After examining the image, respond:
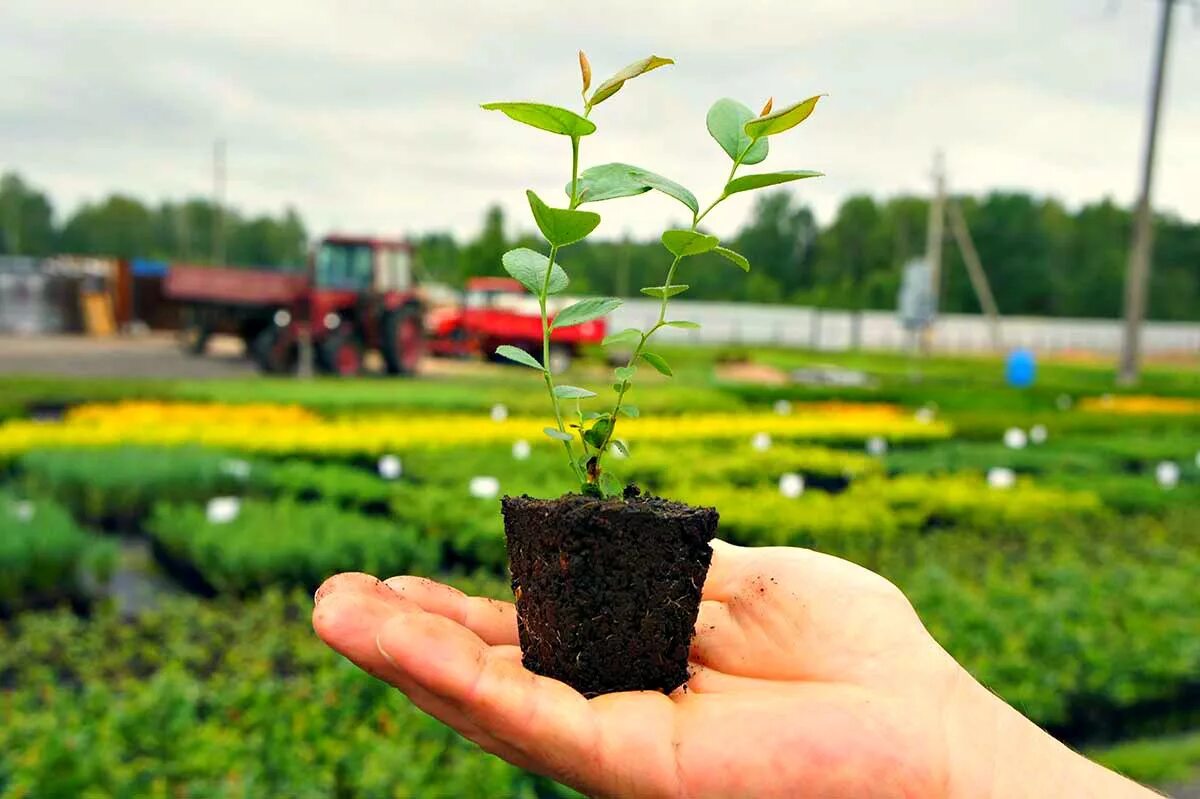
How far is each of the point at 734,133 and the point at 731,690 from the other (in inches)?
26.4

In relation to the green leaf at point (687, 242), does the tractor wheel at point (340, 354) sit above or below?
below

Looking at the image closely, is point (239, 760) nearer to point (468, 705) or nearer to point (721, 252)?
point (468, 705)

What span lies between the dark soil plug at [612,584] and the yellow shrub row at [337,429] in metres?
6.80

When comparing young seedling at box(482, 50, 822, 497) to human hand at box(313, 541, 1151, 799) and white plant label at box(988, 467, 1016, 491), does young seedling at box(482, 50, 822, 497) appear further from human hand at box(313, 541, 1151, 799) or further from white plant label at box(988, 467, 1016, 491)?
white plant label at box(988, 467, 1016, 491)

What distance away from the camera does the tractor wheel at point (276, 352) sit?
50.3 feet

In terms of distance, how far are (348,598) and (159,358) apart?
19.0 meters

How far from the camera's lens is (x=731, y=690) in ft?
4.46

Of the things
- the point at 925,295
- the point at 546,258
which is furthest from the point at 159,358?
the point at 546,258

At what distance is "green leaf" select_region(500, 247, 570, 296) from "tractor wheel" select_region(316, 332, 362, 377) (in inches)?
558

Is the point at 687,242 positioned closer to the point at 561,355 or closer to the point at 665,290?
the point at 665,290

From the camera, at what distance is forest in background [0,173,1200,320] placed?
105 feet

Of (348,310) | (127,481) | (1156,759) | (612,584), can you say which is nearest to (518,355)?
(612,584)

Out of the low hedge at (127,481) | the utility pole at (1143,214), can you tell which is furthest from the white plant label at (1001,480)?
the utility pole at (1143,214)

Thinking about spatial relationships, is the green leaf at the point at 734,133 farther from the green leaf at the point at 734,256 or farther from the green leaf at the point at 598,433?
the green leaf at the point at 598,433
